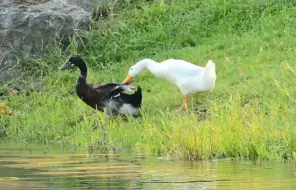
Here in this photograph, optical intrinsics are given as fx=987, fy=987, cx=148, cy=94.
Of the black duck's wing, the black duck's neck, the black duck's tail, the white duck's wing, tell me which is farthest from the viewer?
the black duck's neck

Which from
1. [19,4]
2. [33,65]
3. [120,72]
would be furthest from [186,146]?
[19,4]

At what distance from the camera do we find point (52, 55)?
19062 millimetres

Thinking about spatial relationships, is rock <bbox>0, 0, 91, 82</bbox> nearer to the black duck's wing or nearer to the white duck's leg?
the black duck's wing

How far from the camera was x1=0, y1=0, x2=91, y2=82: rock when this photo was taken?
1923 centimetres

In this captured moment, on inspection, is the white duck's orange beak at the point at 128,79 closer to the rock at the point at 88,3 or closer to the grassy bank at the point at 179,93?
the grassy bank at the point at 179,93

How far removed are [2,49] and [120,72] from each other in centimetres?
258

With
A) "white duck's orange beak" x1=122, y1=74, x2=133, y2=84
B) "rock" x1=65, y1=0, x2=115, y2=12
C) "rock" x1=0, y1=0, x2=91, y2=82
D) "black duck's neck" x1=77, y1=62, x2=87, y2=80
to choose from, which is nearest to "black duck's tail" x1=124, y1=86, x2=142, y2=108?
"black duck's neck" x1=77, y1=62, x2=87, y2=80

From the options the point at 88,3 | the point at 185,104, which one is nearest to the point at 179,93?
the point at 185,104

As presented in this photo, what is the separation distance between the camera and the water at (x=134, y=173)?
751 cm

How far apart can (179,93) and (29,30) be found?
4.64 m

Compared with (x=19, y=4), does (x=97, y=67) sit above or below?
below

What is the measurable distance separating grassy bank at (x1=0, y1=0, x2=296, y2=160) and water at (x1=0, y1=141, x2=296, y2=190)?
55 cm

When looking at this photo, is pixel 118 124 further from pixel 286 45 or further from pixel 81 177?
pixel 81 177

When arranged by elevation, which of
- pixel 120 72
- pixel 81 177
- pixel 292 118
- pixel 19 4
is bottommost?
pixel 81 177
